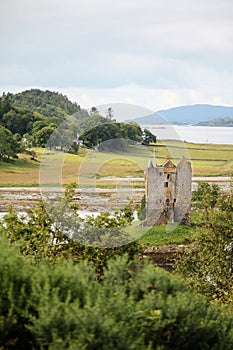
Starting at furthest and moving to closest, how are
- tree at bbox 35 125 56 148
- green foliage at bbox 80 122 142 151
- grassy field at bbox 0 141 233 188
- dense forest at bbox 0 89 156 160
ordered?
tree at bbox 35 125 56 148, grassy field at bbox 0 141 233 188, dense forest at bbox 0 89 156 160, green foliage at bbox 80 122 142 151

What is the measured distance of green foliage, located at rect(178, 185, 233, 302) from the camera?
45.7ft

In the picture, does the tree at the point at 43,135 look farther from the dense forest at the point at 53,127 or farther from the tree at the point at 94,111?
the tree at the point at 94,111

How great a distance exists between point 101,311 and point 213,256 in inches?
347

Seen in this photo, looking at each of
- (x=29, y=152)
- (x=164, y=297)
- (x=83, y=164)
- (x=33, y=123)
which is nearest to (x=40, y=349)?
(x=164, y=297)

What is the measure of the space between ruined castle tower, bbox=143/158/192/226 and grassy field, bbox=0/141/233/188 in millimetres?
509

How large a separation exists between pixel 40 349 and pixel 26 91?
404 ft

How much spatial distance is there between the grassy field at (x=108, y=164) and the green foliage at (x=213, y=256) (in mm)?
6166

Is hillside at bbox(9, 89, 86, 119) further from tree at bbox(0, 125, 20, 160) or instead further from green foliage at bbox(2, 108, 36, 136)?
tree at bbox(0, 125, 20, 160)

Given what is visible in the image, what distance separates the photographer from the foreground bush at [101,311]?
6.15 metres

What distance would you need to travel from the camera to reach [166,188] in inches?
1084

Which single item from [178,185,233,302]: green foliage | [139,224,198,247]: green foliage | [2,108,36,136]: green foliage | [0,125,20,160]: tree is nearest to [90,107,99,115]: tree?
[178,185,233,302]: green foliage

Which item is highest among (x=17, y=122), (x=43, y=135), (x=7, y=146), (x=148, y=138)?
(x=17, y=122)

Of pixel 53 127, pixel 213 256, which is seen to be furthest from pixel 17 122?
pixel 213 256

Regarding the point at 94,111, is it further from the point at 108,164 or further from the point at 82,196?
the point at 82,196
